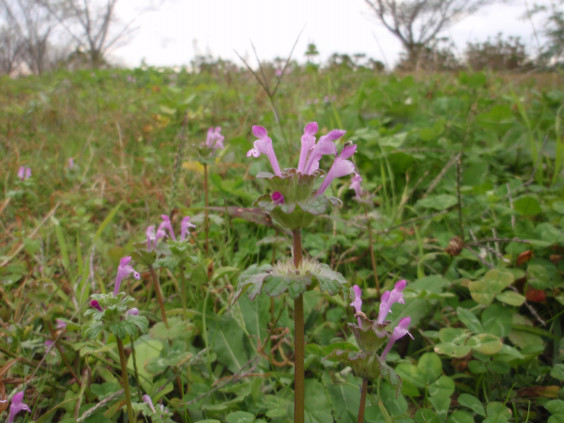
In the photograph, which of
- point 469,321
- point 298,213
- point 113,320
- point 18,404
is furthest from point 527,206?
point 18,404

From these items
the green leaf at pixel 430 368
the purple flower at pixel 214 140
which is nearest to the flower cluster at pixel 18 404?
the green leaf at pixel 430 368

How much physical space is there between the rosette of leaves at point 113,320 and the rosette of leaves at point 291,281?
0.98 feet

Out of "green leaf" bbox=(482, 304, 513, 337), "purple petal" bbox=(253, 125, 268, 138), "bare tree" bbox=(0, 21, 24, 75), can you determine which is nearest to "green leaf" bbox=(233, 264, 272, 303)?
"purple petal" bbox=(253, 125, 268, 138)

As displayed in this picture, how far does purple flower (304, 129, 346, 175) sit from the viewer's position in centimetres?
67

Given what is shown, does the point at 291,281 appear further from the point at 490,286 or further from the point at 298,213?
the point at 490,286

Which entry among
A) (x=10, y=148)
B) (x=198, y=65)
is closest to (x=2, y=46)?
(x=198, y=65)

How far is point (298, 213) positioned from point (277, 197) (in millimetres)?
46

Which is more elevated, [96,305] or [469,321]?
[96,305]

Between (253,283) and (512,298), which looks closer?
(253,283)

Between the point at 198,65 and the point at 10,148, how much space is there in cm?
634

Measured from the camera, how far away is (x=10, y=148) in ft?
9.51

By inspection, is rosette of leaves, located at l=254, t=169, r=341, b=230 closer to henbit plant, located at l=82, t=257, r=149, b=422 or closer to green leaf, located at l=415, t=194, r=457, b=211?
henbit plant, located at l=82, t=257, r=149, b=422

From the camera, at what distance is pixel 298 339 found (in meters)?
0.69

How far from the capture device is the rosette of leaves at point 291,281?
0.62 meters
